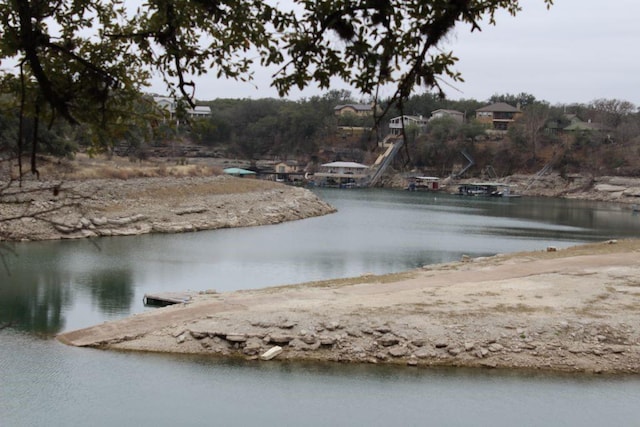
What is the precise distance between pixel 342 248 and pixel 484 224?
57.4 ft

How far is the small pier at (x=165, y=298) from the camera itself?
22297 millimetres

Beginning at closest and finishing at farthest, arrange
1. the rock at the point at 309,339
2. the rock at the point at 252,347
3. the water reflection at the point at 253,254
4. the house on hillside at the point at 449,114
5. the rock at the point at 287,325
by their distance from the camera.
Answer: the rock at the point at 252,347
the rock at the point at 309,339
the rock at the point at 287,325
the water reflection at the point at 253,254
the house on hillside at the point at 449,114

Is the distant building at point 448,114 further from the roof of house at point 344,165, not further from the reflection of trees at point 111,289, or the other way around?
the reflection of trees at point 111,289

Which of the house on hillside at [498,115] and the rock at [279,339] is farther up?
the house on hillside at [498,115]

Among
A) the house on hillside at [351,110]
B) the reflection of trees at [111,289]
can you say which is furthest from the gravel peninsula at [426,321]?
the house on hillside at [351,110]

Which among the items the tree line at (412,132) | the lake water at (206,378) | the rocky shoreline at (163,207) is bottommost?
the lake water at (206,378)

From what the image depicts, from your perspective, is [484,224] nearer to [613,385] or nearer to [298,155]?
[613,385]

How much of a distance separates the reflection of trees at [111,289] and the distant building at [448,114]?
270ft

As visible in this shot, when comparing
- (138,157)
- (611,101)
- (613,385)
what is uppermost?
(611,101)

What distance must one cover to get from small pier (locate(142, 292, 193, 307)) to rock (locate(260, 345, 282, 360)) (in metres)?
4.90

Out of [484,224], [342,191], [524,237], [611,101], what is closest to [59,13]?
[524,237]

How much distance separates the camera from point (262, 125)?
104062mm

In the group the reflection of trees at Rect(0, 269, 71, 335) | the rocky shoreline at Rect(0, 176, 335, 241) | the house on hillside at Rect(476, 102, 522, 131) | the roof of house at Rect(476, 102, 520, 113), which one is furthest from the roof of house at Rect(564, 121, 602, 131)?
the reflection of trees at Rect(0, 269, 71, 335)

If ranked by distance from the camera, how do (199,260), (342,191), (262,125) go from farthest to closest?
(262,125), (342,191), (199,260)
